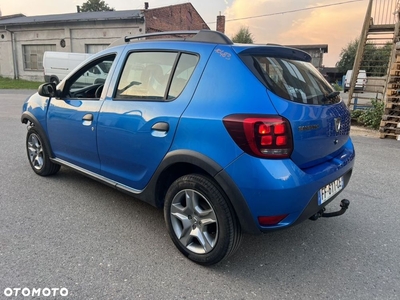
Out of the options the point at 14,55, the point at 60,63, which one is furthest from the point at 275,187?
the point at 14,55

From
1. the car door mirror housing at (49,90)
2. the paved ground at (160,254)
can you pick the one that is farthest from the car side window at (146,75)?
the paved ground at (160,254)

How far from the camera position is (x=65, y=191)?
13.0 feet

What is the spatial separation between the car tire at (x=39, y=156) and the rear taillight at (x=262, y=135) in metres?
2.99

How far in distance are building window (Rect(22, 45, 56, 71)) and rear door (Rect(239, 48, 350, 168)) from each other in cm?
2602

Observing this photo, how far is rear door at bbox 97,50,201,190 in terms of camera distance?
8.48 ft

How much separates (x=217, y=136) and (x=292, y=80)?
793 mm

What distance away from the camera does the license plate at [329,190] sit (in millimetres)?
2430

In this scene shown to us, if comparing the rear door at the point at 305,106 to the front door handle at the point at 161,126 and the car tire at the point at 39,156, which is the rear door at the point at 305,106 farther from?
the car tire at the point at 39,156

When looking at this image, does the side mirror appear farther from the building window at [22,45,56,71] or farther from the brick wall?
the building window at [22,45,56,71]

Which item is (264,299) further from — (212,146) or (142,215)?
(142,215)

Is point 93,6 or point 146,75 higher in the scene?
point 93,6

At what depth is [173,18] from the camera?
24.9 meters

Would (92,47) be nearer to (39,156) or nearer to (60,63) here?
(60,63)

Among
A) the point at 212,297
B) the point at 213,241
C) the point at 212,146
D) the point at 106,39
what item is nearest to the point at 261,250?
the point at 213,241
